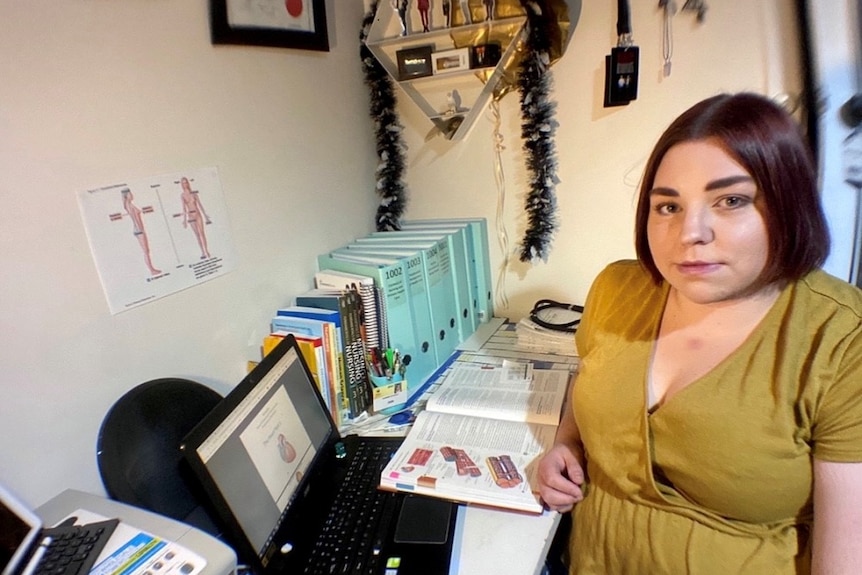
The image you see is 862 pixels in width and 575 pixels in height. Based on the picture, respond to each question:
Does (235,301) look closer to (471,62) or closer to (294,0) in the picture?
(294,0)

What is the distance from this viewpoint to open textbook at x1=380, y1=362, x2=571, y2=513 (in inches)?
40.2

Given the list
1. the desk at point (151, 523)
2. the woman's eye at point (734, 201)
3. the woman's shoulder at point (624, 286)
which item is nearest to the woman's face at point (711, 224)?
the woman's eye at point (734, 201)

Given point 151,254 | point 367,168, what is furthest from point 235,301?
point 367,168

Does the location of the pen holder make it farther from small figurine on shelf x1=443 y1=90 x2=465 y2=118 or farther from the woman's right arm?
small figurine on shelf x1=443 y1=90 x2=465 y2=118

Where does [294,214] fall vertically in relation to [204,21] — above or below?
below

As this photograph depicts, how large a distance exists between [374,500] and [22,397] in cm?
61

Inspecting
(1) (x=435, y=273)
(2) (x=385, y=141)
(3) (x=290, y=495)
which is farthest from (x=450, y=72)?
(3) (x=290, y=495)

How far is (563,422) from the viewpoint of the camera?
116cm

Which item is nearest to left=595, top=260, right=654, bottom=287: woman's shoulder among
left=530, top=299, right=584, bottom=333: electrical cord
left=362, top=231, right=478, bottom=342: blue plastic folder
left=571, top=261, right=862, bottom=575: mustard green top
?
left=571, top=261, right=862, bottom=575: mustard green top

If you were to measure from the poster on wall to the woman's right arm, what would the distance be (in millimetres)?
795

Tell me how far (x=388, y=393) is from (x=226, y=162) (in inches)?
25.4

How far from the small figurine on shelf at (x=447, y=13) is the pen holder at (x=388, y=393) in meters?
0.99

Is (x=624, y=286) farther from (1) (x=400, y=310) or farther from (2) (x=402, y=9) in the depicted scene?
(2) (x=402, y=9)

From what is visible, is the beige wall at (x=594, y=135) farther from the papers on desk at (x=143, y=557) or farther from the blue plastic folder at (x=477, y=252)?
the papers on desk at (x=143, y=557)
